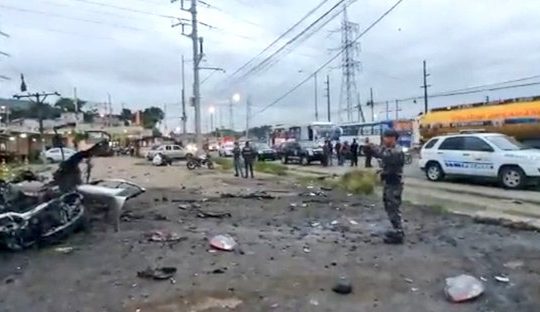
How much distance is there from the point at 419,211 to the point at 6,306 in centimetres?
880

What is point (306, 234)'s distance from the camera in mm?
9461

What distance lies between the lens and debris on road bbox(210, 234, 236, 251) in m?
8.05

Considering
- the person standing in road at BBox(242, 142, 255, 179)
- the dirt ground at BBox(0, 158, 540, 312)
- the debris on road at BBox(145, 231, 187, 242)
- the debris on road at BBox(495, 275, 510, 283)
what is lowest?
the debris on road at BBox(495, 275, 510, 283)

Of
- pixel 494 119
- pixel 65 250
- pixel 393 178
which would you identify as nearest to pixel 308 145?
pixel 494 119

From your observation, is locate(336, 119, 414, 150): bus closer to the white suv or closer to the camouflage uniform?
the white suv

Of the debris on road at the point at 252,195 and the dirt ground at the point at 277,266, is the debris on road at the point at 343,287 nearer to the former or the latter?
the dirt ground at the point at 277,266

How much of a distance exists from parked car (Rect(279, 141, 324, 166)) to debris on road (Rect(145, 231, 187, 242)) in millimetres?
27434

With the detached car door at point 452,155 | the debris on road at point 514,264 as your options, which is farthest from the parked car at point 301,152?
the debris on road at point 514,264

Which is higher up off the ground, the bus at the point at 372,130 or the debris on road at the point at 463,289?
the bus at the point at 372,130

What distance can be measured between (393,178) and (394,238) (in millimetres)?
871

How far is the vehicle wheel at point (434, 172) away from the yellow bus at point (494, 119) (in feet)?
17.5

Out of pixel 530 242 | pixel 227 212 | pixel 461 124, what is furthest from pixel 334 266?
pixel 461 124

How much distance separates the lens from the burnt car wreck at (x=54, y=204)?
8.04 m

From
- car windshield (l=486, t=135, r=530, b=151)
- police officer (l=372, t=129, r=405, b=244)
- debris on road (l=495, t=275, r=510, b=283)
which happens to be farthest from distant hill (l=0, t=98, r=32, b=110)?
debris on road (l=495, t=275, r=510, b=283)
